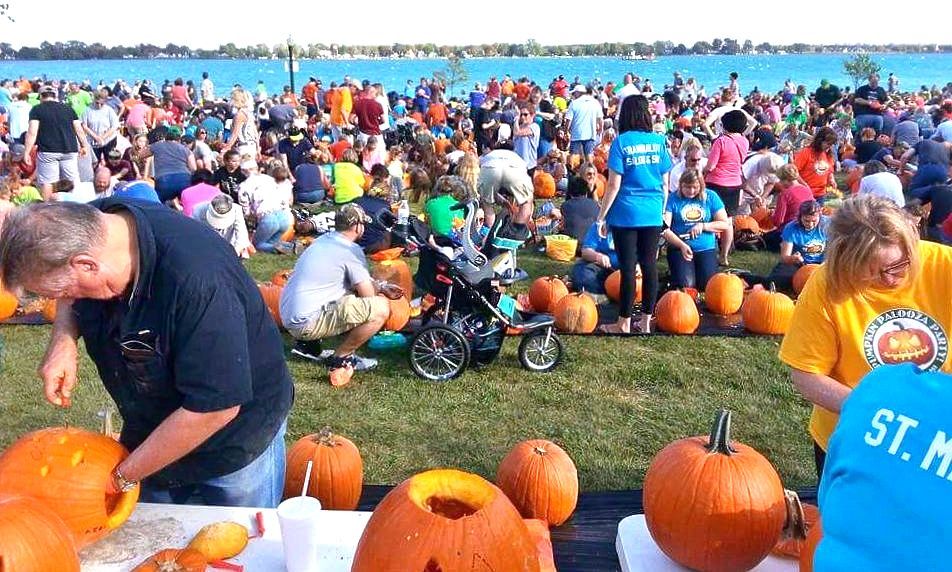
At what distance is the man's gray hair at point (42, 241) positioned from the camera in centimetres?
184

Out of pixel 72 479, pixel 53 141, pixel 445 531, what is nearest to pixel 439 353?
pixel 72 479

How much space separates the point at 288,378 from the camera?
102 inches

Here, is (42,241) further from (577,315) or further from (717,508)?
(577,315)

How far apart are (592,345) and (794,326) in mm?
3406

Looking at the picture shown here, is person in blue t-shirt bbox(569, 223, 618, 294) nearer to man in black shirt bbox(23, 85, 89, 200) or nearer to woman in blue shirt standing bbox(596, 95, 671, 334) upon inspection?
woman in blue shirt standing bbox(596, 95, 671, 334)

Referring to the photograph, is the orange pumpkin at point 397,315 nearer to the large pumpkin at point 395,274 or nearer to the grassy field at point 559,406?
the grassy field at point 559,406

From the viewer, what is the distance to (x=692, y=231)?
6.89 metres

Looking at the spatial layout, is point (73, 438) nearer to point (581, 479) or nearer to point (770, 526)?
point (770, 526)

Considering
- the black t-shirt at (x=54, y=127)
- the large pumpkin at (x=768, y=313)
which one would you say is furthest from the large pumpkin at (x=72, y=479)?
the black t-shirt at (x=54, y=127)

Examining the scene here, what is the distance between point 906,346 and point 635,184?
10.7 feet

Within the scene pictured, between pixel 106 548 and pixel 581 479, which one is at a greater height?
pixel 106 548

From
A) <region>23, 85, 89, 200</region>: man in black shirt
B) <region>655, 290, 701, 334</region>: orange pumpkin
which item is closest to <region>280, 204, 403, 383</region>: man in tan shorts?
<region>655, 290, 701, 334</region>: orange pumpkin

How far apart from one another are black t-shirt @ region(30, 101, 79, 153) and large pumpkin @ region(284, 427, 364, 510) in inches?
342

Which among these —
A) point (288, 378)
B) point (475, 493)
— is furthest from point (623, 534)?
point (288, 378)
